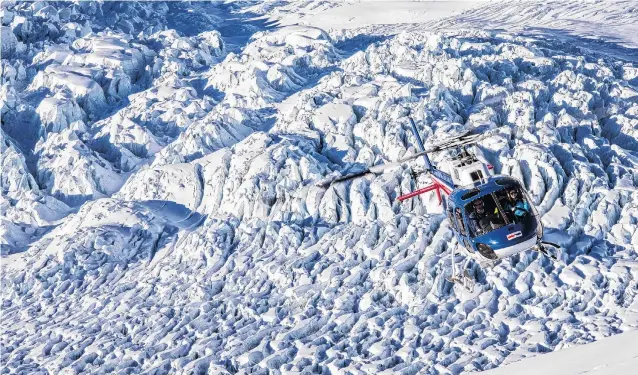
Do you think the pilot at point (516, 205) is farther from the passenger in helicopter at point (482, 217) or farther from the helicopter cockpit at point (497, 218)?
the passenger in helicopter at point (482, 217)

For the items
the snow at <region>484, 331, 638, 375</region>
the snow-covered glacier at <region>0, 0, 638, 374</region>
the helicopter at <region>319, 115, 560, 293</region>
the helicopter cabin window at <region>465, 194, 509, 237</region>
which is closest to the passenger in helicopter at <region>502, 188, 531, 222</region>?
the helicopter at <region>319, 115, 560, 293</region>

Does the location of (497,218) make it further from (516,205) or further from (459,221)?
(459,221)

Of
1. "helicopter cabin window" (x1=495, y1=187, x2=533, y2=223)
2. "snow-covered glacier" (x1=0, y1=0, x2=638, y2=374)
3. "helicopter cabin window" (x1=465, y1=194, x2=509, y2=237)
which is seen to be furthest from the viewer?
"snow-covered glacier" (x1=0, y1=0, x2=638, y2=374)

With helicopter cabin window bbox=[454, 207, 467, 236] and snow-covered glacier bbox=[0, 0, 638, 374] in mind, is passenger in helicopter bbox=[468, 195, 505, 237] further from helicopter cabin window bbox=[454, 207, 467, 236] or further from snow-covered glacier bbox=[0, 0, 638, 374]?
snow-covered glacier bbox=[0, 0, 638, 374]

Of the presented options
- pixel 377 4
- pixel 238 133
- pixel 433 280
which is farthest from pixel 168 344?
pixel 377 4

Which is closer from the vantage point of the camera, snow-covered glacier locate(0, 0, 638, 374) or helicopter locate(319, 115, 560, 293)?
helicopter locate(319, 115, 560, 293)

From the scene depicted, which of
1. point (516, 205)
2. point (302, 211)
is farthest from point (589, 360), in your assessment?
point (302, 211)

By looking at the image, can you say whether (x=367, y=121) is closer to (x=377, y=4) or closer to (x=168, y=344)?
(x=168, y=344)

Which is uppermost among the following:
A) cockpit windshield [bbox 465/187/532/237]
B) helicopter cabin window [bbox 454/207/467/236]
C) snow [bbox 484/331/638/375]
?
cockpit windshield [bbox 465/187/532/237]
